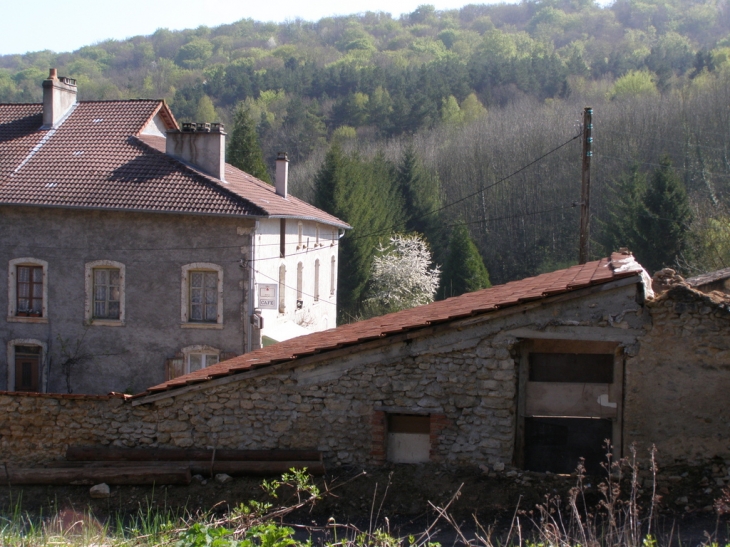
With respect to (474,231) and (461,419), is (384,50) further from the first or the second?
(461,419)

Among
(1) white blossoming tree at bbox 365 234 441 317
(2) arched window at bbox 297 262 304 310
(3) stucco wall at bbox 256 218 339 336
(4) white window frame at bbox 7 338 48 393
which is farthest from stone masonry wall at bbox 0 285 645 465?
(1) white blossoming tree at bbox 365 234 441 317

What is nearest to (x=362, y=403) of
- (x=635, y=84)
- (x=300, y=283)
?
(x=300, y=283)

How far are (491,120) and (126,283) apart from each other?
41.9 meters

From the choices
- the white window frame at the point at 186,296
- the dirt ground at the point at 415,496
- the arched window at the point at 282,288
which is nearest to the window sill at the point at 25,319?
the white window frame at the point at 186,296

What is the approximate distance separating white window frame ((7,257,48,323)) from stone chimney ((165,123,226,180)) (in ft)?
15.2

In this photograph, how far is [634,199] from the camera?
125ft

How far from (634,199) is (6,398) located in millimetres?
32976

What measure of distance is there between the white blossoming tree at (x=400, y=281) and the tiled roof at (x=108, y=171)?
54.1 ft

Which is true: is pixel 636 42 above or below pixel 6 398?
above

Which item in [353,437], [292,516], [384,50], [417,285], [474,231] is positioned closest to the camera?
[292,516]

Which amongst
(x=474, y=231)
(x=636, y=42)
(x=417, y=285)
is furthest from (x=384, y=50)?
(x=417, y=285)

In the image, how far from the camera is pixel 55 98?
2306 cm

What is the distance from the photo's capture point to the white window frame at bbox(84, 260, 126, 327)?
1989 cm

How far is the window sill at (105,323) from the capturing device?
19.9 meters
